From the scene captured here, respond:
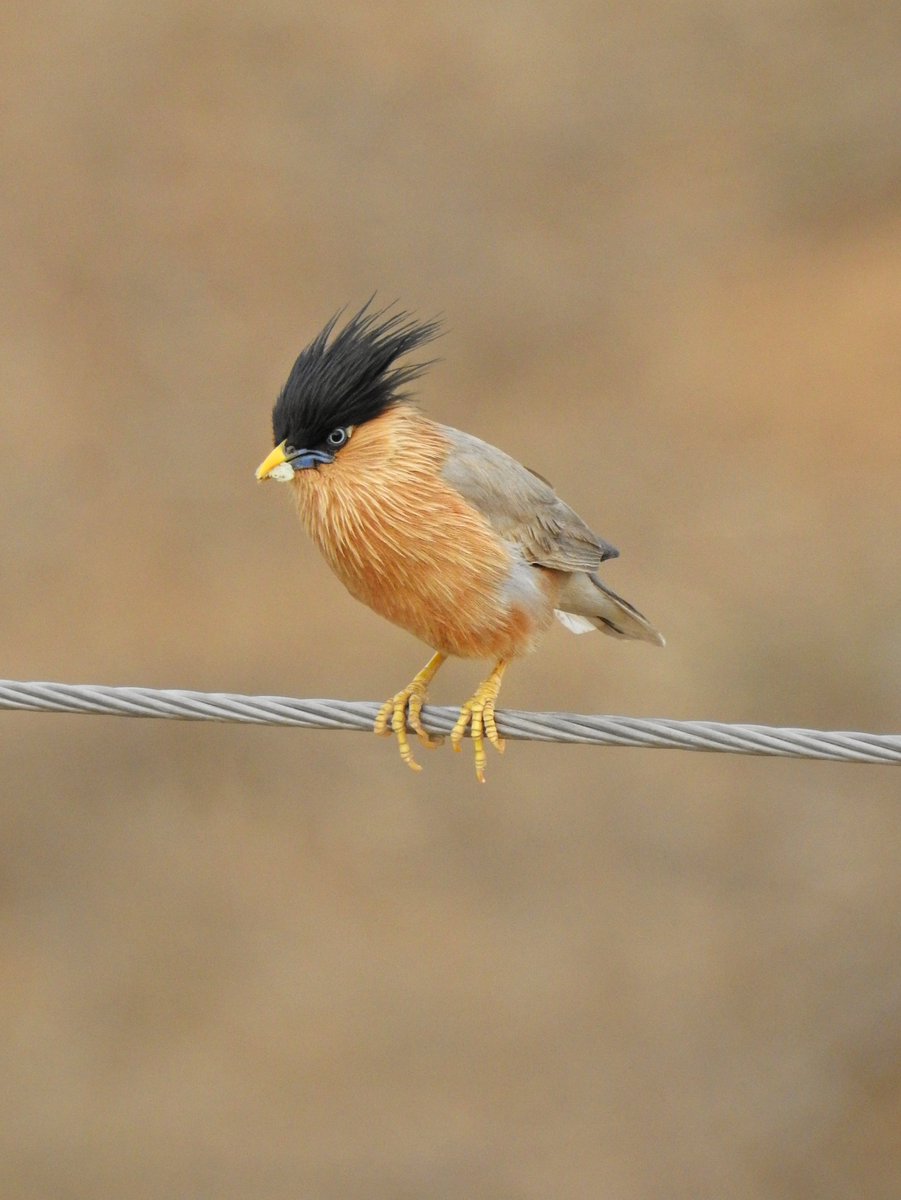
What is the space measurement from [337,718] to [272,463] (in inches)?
38.0

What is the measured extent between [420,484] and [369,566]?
295mm

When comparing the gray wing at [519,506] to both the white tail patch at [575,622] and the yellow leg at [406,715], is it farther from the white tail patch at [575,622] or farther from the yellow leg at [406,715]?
the yellow leg at [406,715]

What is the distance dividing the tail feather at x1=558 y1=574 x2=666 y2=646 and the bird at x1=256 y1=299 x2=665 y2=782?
1.06 feet

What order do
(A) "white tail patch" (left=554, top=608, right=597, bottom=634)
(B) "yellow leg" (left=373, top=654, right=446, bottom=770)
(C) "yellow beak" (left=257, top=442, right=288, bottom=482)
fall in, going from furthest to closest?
(A) "white tail patch" (left=554, top=608, right=597, bottom=634) → (B) "yellow leg" (left=373, top=654, right=446, bottom=770) → (C) "yellow beak" (left=257, top=442, right=288, bottom=482)

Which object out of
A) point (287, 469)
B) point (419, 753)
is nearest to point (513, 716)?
point (287, 469)

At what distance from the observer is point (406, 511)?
14.6ft

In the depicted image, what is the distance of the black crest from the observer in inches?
173

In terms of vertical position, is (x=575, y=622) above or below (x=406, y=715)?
above

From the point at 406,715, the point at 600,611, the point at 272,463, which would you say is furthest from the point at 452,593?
the point at 600,611

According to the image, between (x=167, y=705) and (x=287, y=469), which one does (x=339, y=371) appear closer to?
(x=287, y=469)

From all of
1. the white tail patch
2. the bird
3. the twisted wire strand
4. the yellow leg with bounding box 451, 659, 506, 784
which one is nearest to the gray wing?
the bird

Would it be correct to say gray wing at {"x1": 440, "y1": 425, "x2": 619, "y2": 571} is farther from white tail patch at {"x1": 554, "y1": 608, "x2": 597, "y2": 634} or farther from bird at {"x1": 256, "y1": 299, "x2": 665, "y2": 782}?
white tail patch at {"x1": 554, "y1": 608, "x2": 597, "y2": 634}

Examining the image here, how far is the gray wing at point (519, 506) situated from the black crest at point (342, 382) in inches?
11.3

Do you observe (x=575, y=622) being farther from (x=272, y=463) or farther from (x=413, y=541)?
(x=272, y=463)
